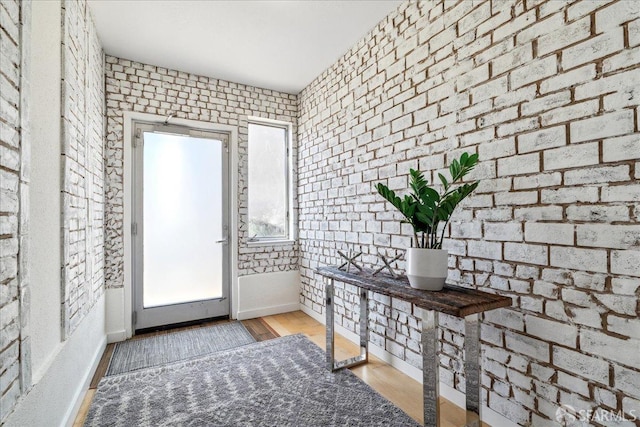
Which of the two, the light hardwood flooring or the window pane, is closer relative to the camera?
the light hardwood flooring

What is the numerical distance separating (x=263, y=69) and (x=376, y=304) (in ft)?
9.18

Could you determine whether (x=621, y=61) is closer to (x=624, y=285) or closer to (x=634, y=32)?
(x=634, y=32)

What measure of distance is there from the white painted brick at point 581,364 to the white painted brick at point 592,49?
4.43 ft

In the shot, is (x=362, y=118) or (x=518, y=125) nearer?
(x=518, y=125)

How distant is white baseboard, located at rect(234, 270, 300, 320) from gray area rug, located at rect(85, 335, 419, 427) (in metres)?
1.07

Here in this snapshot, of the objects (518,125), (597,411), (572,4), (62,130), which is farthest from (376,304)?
(62,130)

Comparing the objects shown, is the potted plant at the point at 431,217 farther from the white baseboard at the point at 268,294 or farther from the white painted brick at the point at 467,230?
the white baseboard at the point at 268,294

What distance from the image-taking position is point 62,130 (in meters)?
1.79

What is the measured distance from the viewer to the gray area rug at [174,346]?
2689 millimetres

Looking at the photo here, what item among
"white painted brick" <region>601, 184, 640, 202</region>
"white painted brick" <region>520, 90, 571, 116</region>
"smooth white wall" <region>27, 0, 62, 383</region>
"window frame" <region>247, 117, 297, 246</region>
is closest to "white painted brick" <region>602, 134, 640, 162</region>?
"white painted brick" <region>601, 184, 640, 202</region>

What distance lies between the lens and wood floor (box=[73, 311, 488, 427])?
1965 millimetres

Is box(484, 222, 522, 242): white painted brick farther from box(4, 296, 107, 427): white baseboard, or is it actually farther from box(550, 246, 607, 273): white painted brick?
box(4, 296, 107, 427): white baseboard

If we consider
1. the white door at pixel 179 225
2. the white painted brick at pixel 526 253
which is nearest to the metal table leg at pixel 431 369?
the white painted brick at pixel 526 253

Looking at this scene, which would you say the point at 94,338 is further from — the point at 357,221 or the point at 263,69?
the point at 263,69
